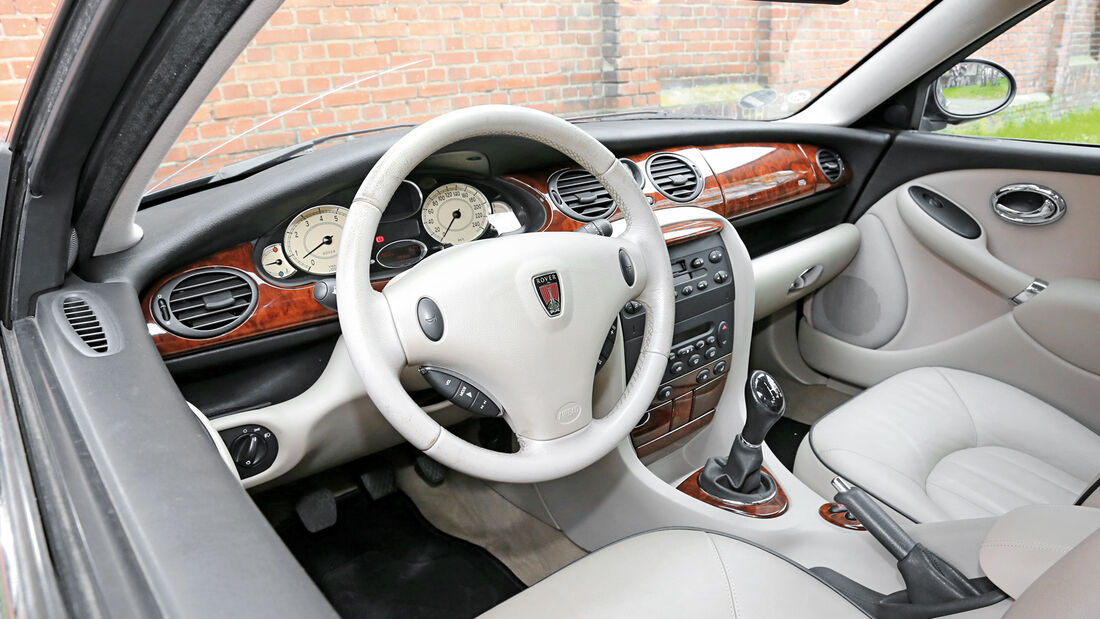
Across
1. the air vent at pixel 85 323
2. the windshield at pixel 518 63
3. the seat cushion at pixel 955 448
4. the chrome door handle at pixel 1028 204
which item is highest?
the windshield at pixel 518 63

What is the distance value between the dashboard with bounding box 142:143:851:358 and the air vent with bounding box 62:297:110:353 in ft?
0.55

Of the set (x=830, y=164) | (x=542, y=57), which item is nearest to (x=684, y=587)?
(x=830, y=164)

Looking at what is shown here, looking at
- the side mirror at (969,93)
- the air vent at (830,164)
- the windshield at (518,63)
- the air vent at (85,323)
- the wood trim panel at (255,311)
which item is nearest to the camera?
the air vent at (85,323)

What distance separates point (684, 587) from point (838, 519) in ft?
2.06

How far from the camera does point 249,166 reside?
50.7 inches

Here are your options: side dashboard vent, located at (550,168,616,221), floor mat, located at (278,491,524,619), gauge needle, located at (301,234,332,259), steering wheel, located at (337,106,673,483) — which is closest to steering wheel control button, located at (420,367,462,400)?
steering wheel, located at (337,106,673,483)

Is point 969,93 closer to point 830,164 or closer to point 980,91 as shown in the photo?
point 980,91

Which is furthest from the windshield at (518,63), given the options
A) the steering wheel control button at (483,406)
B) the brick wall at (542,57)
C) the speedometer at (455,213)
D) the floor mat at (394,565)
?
the floor mat at (394,565)

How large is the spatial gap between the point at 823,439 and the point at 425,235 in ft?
3.10

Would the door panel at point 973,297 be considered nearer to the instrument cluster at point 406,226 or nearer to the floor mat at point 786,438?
the floor mat at point 786,438

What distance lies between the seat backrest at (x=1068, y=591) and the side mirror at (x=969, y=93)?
178cm

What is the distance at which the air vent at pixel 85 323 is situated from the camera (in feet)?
2.65

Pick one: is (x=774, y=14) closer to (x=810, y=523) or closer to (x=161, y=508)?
(x=810, y=523)

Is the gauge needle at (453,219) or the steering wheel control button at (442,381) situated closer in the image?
the steering wheel control button at (442,381)
